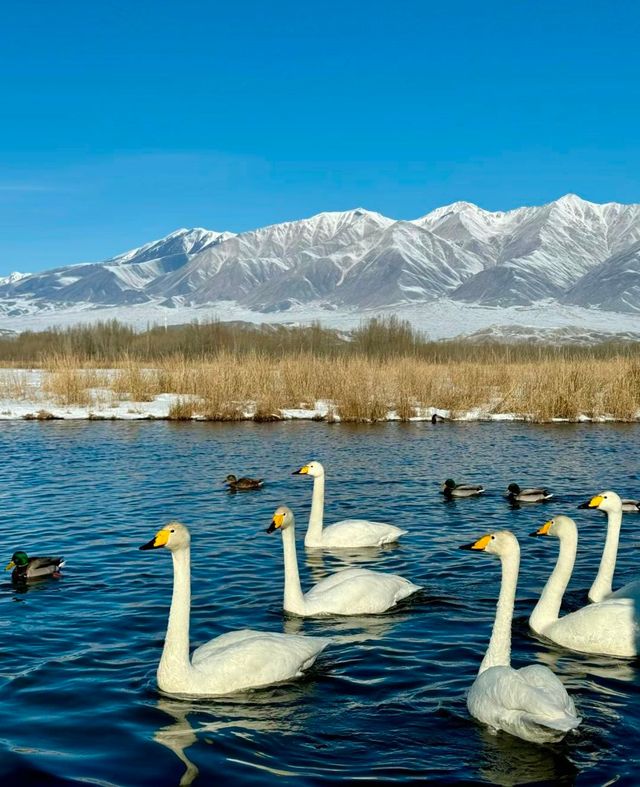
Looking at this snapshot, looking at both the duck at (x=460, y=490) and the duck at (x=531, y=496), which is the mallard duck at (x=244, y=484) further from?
the duck at (x=531, y=496)

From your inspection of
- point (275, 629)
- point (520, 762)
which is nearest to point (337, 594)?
point (275, 629)

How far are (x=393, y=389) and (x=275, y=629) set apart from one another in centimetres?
2386

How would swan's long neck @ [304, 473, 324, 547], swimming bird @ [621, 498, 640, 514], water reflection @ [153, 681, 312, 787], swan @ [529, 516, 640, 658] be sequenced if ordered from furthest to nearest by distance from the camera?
swimming bird @ [621, 498, 640, 514], swan's long neck @ [304, 473, 324, 547], swan @ [529, 516, 640, 658], water reflection @ [153, 681, 312, 787]

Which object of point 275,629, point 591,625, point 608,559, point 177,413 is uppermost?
point 177,413

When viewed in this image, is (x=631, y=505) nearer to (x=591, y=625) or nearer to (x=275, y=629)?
(x=591, y=625)

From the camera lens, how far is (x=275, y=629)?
9195 millimetres

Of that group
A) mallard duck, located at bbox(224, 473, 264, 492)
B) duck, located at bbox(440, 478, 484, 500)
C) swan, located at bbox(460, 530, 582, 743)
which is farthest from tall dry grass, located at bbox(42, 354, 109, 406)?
swan, located at bbox(460, 530, 582, 743)

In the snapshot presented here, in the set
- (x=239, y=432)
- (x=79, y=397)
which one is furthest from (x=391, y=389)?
(x=79, y=397)

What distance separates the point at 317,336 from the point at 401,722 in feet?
199

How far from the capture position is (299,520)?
15.1m

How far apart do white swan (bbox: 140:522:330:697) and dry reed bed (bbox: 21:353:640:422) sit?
74.6 feet

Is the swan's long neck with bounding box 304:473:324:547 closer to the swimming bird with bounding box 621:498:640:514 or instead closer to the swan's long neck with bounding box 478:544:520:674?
the swimming bird with bounding box 621:498:640:514

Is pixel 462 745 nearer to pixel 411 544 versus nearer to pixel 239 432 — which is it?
pixel 411 544

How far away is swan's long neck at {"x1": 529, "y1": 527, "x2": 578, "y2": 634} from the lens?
29.7 ft
